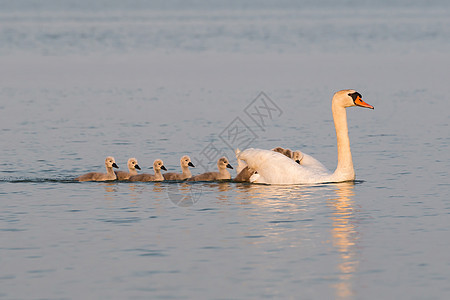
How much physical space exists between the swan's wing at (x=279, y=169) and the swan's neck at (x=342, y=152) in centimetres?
30

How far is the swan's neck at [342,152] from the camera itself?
1784 centimetres

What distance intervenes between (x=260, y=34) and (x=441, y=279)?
56.2 meters

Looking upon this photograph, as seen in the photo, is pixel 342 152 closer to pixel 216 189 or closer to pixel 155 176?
pixel 216 189

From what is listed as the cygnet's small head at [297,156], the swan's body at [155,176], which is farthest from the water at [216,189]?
the cygnet's small head at [297,156]

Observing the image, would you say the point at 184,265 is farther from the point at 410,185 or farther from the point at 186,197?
the point at 410,185

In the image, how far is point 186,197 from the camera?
16812 mm

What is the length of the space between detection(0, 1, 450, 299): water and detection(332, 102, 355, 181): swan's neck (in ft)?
0.91

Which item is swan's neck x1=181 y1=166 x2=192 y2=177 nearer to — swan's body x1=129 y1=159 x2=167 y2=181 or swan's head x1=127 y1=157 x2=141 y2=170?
swan's body x1=129 y1=159 x2=167 y2=181

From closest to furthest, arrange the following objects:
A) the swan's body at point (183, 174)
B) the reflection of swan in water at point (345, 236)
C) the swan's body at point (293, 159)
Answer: the reflection of swan in water at point (345, 236), the swan's body at point (293, 159), the swan's body at point (183, 174)

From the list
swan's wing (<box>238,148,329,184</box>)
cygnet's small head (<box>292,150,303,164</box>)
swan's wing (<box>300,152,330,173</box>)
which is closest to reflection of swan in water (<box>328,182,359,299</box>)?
swan's wing (<box>238,148,329,184</box>)

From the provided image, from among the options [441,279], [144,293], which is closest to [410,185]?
[441,279]

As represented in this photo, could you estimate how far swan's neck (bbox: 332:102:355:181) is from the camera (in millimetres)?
17844

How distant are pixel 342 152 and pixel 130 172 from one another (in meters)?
4.29

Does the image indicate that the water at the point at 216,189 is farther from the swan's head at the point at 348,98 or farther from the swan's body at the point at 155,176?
the swan's head at the point at 348,98
